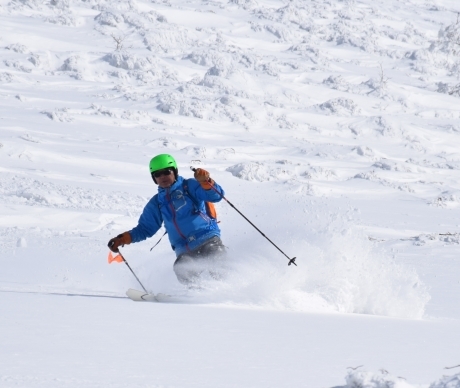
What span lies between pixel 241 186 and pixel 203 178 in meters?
8.88

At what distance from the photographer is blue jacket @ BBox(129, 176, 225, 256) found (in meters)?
6.14

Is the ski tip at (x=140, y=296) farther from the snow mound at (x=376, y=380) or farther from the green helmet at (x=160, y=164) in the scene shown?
the snow mound at (x=376, y=380)

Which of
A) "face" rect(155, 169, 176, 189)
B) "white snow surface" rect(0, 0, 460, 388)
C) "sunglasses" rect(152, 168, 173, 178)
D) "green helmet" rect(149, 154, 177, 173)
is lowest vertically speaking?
"white snow surface" rect(0, 0, 460, 388)

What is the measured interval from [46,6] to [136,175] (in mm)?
16376

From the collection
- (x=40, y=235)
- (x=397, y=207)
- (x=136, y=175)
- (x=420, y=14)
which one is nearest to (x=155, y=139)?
(x=136, y=175)

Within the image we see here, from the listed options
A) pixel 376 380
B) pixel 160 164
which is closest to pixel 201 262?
pixel 160 164

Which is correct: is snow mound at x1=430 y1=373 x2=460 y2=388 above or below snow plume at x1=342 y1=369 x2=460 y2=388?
below

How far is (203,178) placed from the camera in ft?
19.1

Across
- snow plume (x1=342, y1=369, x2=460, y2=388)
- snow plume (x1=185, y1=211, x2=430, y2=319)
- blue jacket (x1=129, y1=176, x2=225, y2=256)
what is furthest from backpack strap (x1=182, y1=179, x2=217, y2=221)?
snow plume (x1=342, y1=369, x2=460, y2=388)

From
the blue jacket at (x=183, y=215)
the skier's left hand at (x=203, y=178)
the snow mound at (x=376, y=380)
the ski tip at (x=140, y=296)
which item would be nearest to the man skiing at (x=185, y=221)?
the blue jacket at (x=183, y=215)

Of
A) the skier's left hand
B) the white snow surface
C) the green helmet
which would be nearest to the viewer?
the white snow surface

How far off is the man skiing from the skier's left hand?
120 millimetres

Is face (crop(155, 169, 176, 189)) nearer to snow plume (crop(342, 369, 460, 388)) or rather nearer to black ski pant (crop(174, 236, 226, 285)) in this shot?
black ski pant (crop(174, 236, 226, 285))

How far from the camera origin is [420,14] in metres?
39.1
